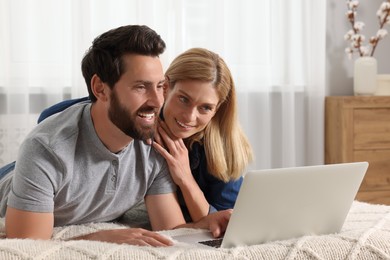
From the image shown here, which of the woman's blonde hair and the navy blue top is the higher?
the woman's blonde hair

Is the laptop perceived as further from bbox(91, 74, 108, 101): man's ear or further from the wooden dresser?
the wooden dresser

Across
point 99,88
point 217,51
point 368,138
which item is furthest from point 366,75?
point 99,88

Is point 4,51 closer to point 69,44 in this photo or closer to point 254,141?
point 69,44

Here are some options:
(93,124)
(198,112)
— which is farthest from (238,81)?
(93,124)

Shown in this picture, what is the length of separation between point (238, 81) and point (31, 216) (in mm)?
2725

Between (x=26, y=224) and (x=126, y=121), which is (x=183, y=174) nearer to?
(x=126, y=121)

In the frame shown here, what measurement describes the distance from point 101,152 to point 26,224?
29 cm

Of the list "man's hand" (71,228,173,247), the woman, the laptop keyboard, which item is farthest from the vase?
"man's hand" (71,228,173,247)

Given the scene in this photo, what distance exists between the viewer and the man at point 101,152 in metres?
1.72

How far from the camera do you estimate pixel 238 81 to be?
4297mm

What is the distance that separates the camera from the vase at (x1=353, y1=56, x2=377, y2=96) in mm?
4301

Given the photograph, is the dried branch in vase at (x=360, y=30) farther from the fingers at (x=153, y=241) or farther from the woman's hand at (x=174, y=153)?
the fingers at (x=153, y=241)

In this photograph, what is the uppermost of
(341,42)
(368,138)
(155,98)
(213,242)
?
(341,42)

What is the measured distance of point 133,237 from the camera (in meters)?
1.60
